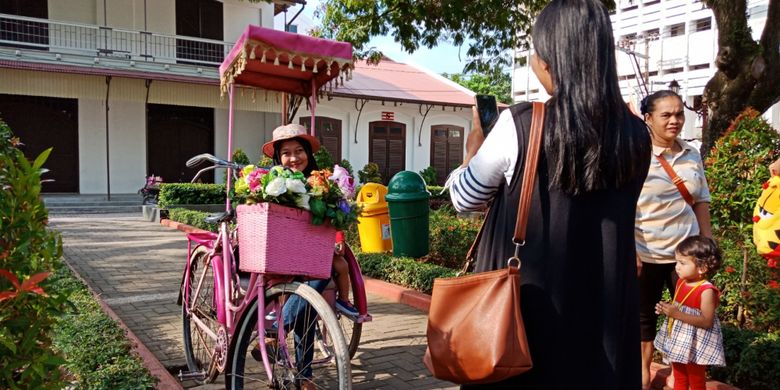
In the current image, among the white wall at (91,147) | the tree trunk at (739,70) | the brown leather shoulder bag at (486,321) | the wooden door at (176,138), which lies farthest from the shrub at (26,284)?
A: the white wall at (91,147)

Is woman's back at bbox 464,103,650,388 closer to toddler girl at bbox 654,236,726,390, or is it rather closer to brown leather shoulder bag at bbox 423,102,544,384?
brown leather shoulder bag at bbox 423,102,544,384

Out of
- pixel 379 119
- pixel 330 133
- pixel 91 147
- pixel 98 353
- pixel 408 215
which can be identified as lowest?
pixel 98 353

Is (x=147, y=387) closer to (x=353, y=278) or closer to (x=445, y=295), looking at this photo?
(x=353, y=278)

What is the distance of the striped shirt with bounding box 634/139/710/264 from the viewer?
314 cm

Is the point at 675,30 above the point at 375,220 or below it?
above

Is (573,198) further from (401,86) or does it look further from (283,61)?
(401,86)

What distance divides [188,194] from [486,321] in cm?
1411

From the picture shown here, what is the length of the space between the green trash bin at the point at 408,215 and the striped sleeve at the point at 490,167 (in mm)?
5250

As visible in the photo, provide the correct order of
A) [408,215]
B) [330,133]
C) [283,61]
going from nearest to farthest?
[283,61], [408,215], [330,133]

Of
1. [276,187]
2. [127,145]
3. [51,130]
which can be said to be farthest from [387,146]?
[276,187]

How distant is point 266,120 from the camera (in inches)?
806

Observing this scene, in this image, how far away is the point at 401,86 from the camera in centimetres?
2306

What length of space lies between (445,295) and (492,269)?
0.16 meters

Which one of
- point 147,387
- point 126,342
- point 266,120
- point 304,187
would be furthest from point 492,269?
point 266,120
